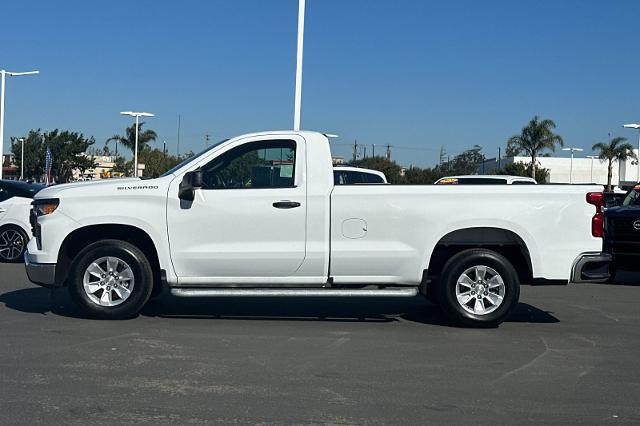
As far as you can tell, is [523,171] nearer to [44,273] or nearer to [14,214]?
[14,214]

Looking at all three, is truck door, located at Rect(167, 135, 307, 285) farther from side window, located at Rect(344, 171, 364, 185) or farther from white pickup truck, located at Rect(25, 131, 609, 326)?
side window, located at Rect(344, 171, 364, 185)

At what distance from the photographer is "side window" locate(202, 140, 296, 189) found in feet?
28.8

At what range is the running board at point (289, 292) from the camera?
8562 millimetres

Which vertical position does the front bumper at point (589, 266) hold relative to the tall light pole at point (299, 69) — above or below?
below

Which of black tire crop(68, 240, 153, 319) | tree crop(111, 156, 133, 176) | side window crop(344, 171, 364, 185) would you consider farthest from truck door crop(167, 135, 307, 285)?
tree crop(111, 156, 133, 176)

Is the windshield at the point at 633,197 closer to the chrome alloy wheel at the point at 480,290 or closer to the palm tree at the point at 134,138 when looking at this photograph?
the chrome alloy wheel at the point at 480,290

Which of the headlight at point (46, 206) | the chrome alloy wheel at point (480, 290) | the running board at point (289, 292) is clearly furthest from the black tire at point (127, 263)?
the chrome alloy wheel at point (480, 290)

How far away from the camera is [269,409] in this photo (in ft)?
18.7

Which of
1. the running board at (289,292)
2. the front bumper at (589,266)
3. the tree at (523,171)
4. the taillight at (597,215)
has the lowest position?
the running board at (289,292)

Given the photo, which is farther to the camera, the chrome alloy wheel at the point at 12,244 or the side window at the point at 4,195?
the side window at the point at 4,195

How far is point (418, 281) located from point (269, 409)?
345 cm

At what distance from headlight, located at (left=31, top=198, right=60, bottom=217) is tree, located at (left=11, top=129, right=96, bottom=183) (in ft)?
165

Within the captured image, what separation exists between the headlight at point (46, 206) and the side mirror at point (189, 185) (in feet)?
4.52

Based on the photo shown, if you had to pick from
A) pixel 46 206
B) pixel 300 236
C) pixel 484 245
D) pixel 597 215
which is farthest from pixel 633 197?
pixel 46 206
